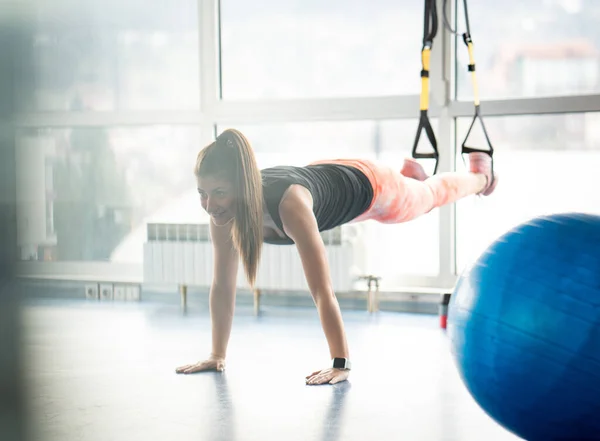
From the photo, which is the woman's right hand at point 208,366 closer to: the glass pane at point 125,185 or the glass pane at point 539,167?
the glass pane at point 539,167

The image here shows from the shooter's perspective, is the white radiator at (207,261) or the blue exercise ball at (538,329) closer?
the blue exercise ball at (538,329)

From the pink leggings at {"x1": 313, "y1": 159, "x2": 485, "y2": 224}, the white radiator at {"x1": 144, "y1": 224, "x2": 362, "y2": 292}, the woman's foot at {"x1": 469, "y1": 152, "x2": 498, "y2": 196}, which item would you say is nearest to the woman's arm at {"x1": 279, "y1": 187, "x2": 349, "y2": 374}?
the pink leggings at {"x1": 313, "y1": 159, "x2": 485, "y2": 224}

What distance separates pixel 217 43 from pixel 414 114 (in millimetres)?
1464

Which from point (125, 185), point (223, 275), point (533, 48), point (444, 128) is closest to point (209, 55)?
point (125, 185)

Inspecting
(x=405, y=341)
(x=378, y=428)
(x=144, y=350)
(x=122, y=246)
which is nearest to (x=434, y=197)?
(x=405, y=341)

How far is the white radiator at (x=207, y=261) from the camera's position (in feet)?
14.4

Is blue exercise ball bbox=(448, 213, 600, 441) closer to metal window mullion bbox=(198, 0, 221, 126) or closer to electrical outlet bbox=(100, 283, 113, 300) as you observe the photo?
metal window mullion bbox=(198, 0, 221, 126)

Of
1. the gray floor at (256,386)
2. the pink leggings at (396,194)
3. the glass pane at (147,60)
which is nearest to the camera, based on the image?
the gray floor at (256,386)

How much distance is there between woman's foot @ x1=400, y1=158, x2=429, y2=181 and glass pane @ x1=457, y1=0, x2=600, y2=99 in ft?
Answer: 3.77

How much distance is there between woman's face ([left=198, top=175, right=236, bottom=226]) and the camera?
100 inches

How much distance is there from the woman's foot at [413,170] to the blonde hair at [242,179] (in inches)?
47.0

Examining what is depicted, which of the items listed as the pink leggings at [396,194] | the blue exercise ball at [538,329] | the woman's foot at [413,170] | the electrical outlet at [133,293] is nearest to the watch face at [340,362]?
the pink leggings at [396,194]

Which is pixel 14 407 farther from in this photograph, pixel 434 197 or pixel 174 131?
pixel 174 131

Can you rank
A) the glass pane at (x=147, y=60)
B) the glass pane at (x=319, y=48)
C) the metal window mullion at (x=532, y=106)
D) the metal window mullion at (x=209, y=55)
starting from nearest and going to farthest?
the metal window mullion at (x=532, y=106), the glass pane at (x=319, y=48), the metal window mullion at (x=209, y=55), the glass pane at (x=147, y=60)
